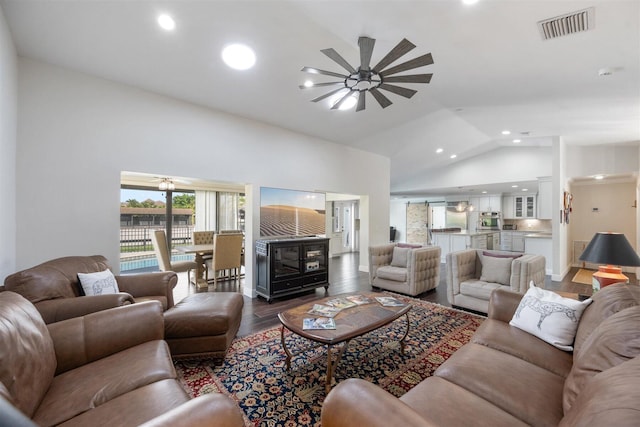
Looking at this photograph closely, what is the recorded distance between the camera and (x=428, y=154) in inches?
278

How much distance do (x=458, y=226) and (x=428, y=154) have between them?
474cm

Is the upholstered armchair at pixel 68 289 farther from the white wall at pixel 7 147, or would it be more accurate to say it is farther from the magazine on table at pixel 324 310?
the magazine on table at pixel 324 310

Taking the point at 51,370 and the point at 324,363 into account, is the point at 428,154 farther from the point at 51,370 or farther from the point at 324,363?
the point at 51,370

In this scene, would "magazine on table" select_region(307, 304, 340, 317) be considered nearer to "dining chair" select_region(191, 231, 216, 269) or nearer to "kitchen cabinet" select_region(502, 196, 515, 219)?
"dining chair" select_region(191, 231, 216, 269)

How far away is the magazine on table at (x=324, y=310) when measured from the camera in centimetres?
235

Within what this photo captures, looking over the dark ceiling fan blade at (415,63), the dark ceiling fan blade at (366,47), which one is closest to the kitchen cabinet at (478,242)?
the dark ceiling fan blade at (415,63)

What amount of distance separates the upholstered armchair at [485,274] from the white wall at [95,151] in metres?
3.08

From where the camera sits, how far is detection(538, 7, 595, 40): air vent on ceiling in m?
2.08

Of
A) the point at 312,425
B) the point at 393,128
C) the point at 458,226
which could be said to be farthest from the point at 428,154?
the point at 312,425

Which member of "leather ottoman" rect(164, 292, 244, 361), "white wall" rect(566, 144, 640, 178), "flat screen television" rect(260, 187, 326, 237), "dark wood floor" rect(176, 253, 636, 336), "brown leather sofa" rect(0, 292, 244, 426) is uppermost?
"white wall" rect(566, 144, 640, 178)

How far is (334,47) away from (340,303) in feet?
8.67

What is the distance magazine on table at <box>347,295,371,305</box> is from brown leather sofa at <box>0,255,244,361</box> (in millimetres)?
1144

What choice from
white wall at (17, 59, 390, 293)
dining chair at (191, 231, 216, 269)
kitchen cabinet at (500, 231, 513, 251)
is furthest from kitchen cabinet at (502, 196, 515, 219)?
dining chair at (191, 231, 216, 269)

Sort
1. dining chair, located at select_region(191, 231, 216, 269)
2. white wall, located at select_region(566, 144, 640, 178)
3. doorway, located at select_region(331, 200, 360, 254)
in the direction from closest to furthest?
white wall, located at select_region(566, 144, 640, 178), dining chair, located at select_region(191, 231, 216, 269), doorway, located at select_region(331, 200, 360, 254)
